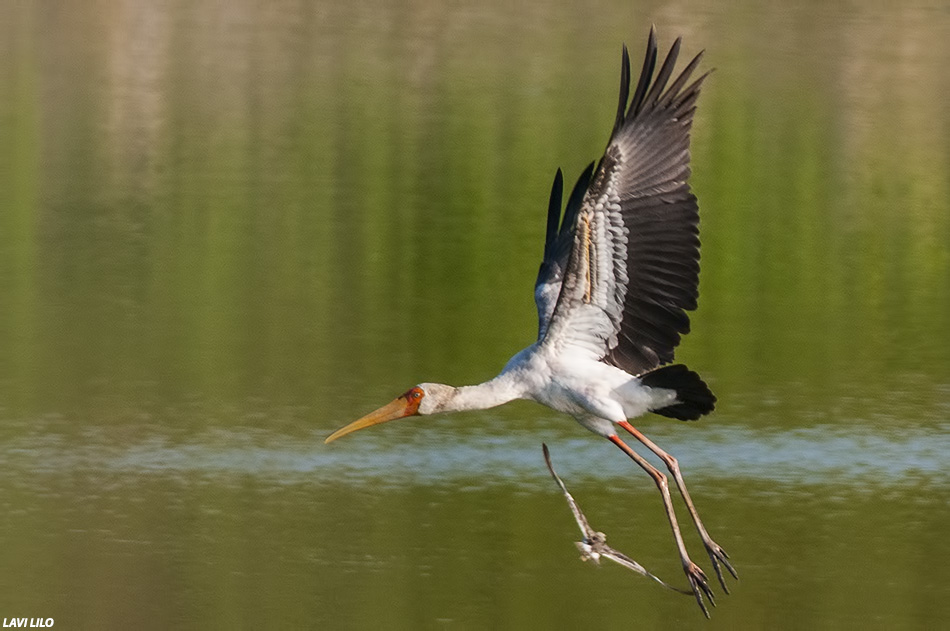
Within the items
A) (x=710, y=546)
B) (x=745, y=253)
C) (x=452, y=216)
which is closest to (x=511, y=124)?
(x=452, y=216)

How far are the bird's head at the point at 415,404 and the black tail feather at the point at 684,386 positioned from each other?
3.45 feet

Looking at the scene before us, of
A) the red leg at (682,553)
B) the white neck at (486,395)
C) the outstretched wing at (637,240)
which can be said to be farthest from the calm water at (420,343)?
the outstretched wing at (637,240)

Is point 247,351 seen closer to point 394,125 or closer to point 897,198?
point 897,198

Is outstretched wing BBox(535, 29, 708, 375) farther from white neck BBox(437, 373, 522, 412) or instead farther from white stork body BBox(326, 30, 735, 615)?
white neck BBox(437, 373, 522, 412)

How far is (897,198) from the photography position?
69.9ft

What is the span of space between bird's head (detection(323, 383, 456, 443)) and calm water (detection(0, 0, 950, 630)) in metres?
1.22

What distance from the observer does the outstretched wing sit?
8.70 m

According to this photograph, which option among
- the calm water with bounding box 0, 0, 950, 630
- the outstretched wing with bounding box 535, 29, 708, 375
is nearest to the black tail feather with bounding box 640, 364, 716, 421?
the outstretched wing with bounding box 535, 29, 708, 375

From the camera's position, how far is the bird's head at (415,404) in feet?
31.4

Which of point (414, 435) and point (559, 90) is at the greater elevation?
point (559, 90)

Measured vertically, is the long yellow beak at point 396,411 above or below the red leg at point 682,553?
above

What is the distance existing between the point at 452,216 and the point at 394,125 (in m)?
5.66

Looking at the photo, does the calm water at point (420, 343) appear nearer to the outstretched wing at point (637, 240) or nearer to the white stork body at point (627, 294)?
the white stork body at point (627, 294)

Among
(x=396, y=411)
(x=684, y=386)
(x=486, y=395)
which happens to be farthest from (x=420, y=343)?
(x=684, y=386)
